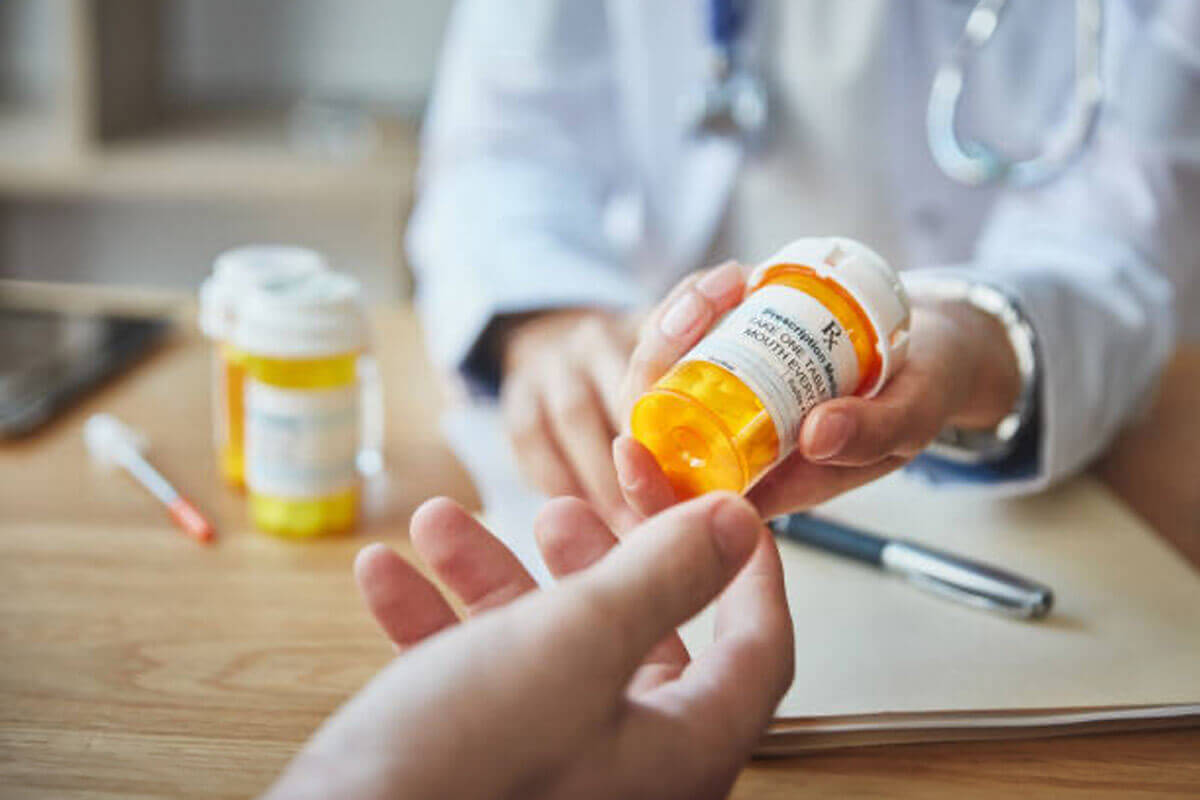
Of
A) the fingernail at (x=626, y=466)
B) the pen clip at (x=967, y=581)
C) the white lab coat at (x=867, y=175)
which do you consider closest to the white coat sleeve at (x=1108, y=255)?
the white lab coat at (x=867, y=175)

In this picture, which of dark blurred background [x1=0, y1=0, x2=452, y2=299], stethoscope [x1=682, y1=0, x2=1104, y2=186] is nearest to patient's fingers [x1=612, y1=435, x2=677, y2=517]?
stethoscope [x1=682, y1=0, x2=1104, y2=186]

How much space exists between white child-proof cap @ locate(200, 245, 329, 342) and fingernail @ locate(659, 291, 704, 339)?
29 centimetres

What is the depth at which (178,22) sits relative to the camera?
2.07m

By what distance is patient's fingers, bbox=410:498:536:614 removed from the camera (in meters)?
0.47

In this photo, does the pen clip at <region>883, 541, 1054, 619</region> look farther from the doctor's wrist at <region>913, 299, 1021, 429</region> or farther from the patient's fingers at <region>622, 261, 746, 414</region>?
the patient's fingers at <region>622, 261, 746, 414</region>

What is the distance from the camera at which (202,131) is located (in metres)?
1.97

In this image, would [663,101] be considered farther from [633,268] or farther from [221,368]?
[221,368]

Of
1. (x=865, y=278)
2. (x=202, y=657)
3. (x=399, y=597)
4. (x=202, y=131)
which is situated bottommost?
(x=202, y=131)

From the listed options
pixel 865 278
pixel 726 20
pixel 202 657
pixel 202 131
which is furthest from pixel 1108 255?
pixel 202 131

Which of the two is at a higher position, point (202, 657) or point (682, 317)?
point (682, 317)

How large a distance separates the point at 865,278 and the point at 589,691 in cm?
23

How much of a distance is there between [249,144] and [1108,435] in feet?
4.74

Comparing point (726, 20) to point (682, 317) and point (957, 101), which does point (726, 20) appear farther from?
point (682, 317)

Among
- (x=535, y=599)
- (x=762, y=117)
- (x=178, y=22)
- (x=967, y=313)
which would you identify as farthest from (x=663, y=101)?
(x=178, y=22)
